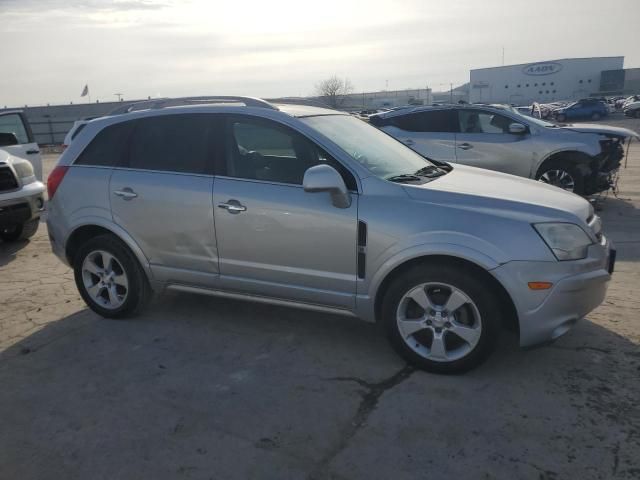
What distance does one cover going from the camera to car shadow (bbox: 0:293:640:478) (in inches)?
112

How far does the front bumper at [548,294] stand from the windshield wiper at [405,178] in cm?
96

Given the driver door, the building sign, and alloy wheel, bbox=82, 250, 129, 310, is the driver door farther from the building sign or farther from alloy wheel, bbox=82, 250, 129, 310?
the building sign

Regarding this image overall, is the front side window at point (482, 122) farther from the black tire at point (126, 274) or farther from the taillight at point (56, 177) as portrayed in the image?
the taillight at point (56, 177)

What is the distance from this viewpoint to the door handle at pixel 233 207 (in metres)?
3.93

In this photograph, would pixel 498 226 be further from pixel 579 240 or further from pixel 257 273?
pixel 257 273

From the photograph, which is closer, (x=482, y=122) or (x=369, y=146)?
(x=369, y=146)

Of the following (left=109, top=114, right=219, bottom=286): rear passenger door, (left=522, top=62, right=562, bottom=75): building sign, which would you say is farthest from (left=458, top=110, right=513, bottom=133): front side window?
(left=522, top=62, right=562, bottom=75): building sign

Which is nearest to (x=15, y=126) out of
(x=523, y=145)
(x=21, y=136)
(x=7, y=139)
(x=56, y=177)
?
(x=21, y=136)

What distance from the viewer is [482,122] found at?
8969 millimetres

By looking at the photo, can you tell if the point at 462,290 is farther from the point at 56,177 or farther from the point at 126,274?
the point at 56,177

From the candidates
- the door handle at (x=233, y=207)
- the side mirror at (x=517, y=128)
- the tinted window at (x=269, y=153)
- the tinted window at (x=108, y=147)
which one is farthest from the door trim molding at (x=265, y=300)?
the side mirror at (x=517, y=128)

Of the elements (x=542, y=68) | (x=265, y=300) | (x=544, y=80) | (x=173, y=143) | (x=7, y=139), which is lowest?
(x=265, y=300)

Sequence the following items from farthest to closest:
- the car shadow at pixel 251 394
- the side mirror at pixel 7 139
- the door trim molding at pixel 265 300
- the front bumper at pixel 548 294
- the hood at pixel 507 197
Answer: the side mirror at pixel 7 139 < the door trim molding at pixel 265 300 < the hood at pixel 507 197 < the front bumper at pixel 548 294 < the car shadow at pixel 251 394

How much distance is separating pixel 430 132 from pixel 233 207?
613cm
